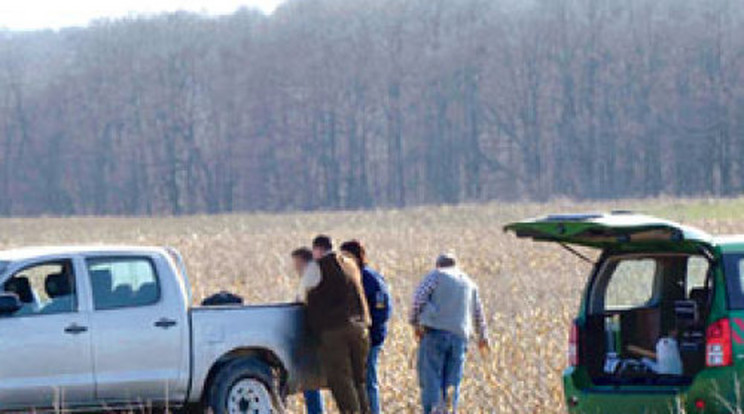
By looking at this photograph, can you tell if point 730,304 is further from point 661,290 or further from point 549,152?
point 549,152

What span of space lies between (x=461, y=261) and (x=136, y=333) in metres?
21.7

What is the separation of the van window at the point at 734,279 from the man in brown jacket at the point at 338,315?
3570 millimetres

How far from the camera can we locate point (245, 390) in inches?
529

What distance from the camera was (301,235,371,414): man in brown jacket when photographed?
13.2 m

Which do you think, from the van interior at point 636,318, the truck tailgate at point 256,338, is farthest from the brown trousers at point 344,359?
the van interior at point 636,318

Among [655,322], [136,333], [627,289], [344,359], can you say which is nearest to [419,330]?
[344,359]

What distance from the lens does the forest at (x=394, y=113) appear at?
114250 millimetres

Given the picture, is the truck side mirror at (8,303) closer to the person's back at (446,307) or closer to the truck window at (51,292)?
the truck window at (51,292)

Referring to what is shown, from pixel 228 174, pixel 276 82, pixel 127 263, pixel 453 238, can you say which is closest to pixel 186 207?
pixel 228 174

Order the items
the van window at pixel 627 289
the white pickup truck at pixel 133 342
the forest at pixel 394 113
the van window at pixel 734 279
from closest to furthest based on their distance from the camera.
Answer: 1. the van window at pixel 734 279
2. the van window at pixel 627 289
3. the white pickup truck at pixel 133 342
4. the forest at pixel 394 113

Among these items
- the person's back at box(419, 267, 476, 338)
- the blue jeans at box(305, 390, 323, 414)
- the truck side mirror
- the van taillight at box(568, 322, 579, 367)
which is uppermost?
the truck side mirror

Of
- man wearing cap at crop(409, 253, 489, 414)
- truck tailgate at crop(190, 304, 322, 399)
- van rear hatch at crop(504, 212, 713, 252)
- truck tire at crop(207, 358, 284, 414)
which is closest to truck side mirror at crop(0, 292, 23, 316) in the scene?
truck tailgate at crop(190, 304, 322, 399)

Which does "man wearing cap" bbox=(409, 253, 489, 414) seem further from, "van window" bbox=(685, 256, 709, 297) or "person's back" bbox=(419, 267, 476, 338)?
"van window" bbox=(685, 256, 709, 297)

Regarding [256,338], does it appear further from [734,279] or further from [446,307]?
[734,279]
